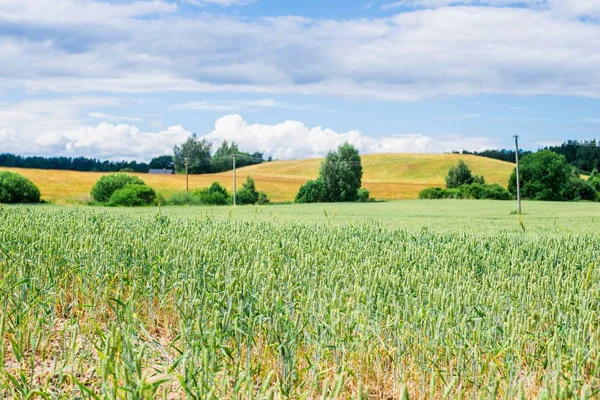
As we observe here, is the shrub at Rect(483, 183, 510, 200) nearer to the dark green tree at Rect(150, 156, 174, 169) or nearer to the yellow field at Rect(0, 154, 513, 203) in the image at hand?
the yellow field at Rect(0, 154, 513, 203)

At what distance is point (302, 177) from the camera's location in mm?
107000

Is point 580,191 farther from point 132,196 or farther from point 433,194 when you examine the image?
point 132,196

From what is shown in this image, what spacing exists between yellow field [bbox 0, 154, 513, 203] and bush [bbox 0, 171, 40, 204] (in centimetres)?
270

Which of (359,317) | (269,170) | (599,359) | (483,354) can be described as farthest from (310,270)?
(269,170)

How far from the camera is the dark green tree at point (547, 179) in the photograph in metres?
80.3

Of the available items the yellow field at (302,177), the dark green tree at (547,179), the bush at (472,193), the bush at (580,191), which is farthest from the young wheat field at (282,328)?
the bush at (580,191)

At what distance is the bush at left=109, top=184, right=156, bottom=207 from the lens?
184 ft

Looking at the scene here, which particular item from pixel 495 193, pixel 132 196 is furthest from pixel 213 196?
pixel 495 193

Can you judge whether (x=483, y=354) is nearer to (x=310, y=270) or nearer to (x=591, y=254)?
(x=310, y=270)

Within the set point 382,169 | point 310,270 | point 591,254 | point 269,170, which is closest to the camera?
point 310,270

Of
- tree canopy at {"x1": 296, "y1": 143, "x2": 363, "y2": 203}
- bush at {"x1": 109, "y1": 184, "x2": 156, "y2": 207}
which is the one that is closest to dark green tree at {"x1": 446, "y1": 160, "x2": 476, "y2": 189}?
tree canopy at {"x1": 296, "y1": 143, "x2": 363, "y2": 203}

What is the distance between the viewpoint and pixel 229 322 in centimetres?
403

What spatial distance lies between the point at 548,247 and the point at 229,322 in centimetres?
685

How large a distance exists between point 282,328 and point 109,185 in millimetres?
60568
